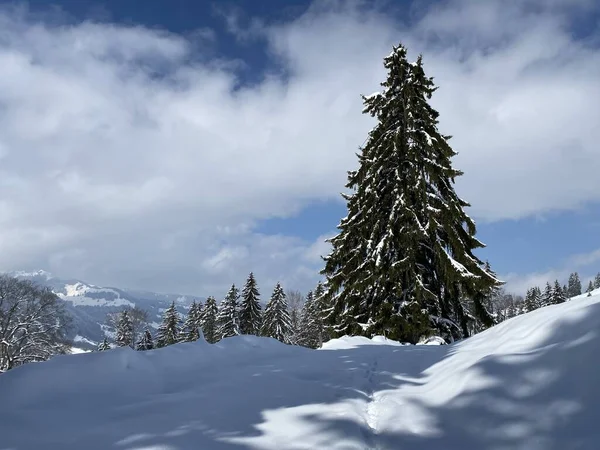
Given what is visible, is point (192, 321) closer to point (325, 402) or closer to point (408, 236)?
point (408, 236)

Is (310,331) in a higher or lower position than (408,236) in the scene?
lower

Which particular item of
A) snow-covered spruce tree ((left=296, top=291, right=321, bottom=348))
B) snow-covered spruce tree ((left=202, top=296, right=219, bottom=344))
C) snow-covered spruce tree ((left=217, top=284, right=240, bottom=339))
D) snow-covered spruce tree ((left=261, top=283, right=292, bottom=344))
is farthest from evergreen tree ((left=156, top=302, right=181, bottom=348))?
snow-covered spruce tree ((left=296, top=291, right=321, bottom=348))

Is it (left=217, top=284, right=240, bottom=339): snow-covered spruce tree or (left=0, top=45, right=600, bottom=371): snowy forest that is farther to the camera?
(left=217, top=284, right=240, bottom=339): snow-covered spruce tree

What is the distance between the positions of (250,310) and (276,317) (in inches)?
156

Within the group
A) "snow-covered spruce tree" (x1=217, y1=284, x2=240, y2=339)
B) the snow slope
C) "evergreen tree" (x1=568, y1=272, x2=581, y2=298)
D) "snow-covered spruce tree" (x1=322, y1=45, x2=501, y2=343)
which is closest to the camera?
the snow slope

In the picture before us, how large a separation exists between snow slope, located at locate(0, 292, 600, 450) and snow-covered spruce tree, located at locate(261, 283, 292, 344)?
42.1 m

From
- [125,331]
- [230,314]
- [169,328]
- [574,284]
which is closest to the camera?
[230,314]

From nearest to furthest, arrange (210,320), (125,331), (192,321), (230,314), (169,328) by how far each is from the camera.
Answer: (230,314), (210,320), (169,328), (192,321), (125,331)

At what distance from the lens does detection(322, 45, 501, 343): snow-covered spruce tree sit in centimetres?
1334

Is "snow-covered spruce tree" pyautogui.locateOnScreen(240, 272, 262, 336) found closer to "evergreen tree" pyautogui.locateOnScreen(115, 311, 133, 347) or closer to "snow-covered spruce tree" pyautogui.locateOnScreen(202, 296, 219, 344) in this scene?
"snow-covered spruce tree" pyautogui.locateOnScreen(202, 296, 219, 344)

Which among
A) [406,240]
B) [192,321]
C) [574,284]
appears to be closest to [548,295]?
[192,321]

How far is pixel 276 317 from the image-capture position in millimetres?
47031

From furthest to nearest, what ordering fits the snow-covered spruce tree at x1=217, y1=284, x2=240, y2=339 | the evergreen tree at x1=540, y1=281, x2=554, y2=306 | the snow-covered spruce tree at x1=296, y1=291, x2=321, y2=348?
the evergreen tree at x1=540, y1=281, x2=554, y2=306, the snow-covered spruce tree at x1=296, y1=291, x2=321, y2=348, the snow-covered spruce tree at x1=217, y1=284, x2=240, y2=339

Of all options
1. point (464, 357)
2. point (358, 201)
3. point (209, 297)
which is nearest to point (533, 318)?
point (464, 357)
